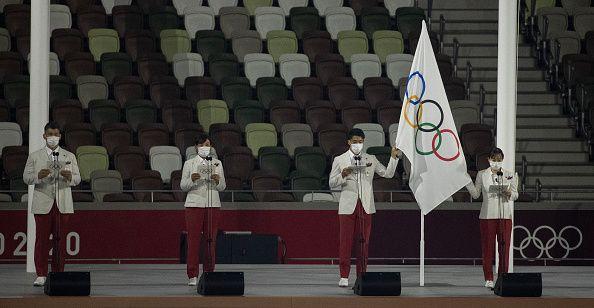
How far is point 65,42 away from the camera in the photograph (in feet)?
64.0

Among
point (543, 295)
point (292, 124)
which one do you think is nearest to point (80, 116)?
point (292, 124)

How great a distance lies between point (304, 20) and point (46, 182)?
852 centimetres

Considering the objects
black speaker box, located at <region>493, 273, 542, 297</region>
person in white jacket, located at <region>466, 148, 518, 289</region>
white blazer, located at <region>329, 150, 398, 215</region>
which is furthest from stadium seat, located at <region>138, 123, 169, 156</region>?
black speaker box, located at <region>493, 273, 542, 297</region>

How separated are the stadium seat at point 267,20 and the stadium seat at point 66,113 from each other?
3.61 meters

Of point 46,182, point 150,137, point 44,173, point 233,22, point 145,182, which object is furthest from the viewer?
point 233,22

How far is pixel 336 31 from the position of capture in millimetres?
20328

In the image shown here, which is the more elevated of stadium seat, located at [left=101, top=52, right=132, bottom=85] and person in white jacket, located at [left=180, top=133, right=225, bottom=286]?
stadium seat, located at [left=101, top=52, right=132, bottom=85]

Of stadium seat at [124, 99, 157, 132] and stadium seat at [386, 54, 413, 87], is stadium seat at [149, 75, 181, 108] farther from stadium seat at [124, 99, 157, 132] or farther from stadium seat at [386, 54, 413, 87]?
stadium seat at [386, 54, 413, 87]

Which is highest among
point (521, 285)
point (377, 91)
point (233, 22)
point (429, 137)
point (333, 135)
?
point (233, 22)

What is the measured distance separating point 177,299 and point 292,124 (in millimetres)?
6948

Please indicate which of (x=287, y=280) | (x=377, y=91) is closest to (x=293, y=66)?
(x=377, y=91)

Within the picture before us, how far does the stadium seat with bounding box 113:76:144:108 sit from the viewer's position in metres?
18.5

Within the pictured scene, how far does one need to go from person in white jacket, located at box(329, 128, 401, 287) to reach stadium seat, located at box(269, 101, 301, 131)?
552 cm

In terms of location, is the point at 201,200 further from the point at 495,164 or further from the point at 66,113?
the point at 66,113
